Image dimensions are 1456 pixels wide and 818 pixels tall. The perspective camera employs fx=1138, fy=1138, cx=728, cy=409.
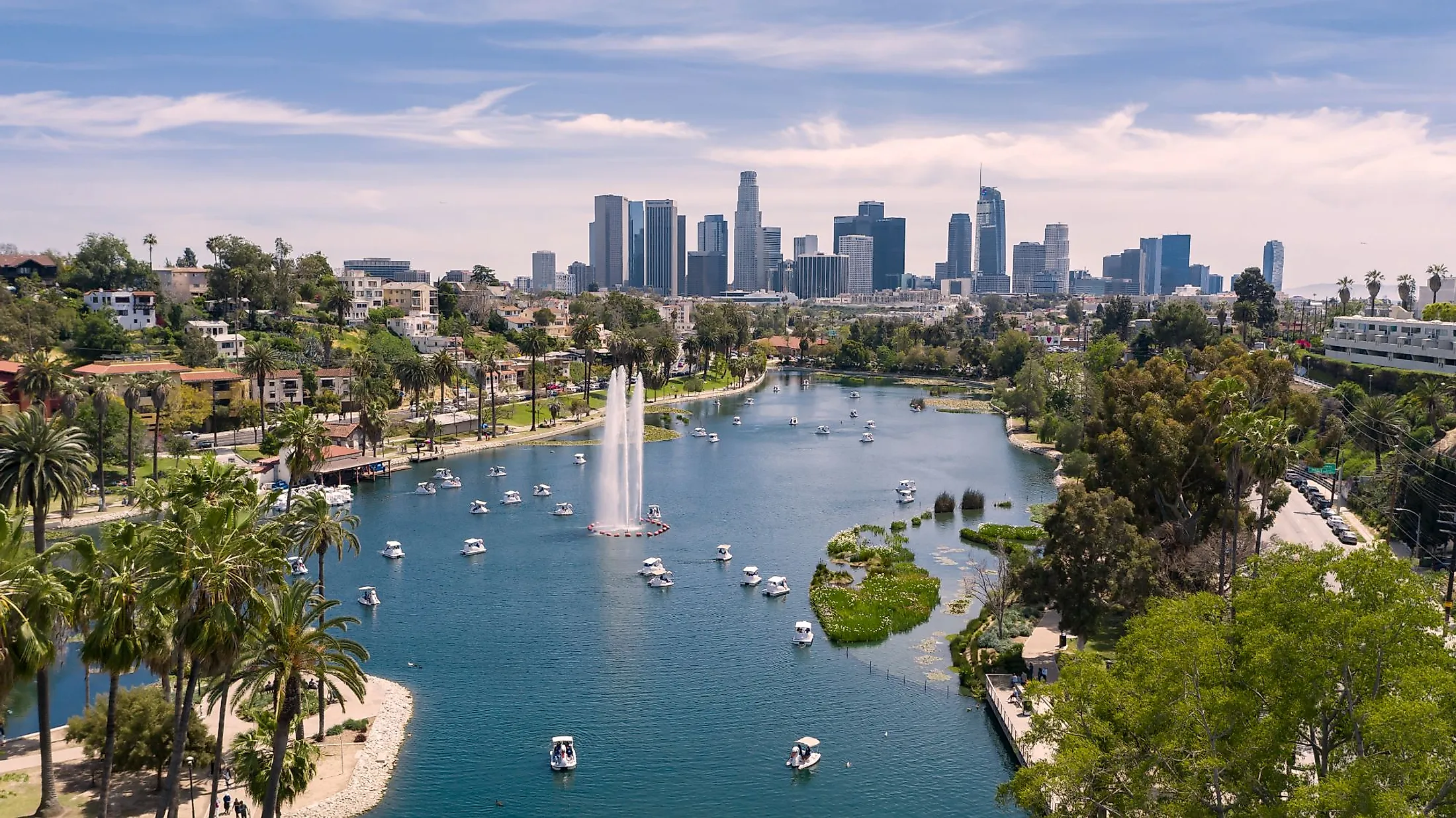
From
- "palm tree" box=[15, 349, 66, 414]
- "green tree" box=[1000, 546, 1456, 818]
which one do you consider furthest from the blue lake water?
"palm tree" box=[15, 349, 66, 414]

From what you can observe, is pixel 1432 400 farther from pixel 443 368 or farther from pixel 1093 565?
pixel 443 368

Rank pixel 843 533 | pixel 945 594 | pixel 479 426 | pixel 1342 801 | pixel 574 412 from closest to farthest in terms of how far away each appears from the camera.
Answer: pixel 1342 801, pixel 945 594, pixel 843 533, pixel 479 426, pixel 574 412

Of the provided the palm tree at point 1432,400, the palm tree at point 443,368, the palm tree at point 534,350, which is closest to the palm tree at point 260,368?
the palm tree at point 443,368

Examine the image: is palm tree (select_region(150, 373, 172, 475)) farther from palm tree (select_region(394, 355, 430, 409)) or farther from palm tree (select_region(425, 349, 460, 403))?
palm tree (select_region(425, 349, 460, 403))

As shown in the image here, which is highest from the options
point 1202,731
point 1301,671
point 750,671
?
point 1301,671

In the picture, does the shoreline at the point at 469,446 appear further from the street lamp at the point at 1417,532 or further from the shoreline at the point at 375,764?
the street lamp at the point at 1417,532

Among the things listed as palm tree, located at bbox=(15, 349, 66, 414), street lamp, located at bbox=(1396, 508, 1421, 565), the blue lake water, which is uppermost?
palm tree, located at bbox=(15, 349, 66, 414)

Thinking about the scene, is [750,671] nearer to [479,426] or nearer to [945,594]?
[945,594]

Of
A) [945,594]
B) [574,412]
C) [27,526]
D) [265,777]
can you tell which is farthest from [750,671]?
[574,412]
